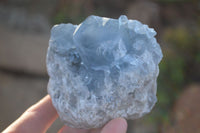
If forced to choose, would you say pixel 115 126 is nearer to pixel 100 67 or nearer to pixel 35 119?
pixel 100 67

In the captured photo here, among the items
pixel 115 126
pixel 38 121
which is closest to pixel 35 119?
pixel 38 121

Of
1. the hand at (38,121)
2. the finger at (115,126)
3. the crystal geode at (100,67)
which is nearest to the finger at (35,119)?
the hand at (38,121)

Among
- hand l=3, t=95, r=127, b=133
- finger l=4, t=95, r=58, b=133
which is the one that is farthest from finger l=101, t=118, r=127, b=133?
finger l=4, t=95, r=58, b=133

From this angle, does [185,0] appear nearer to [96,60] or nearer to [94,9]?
[94,9]

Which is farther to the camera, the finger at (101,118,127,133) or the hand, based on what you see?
the hand

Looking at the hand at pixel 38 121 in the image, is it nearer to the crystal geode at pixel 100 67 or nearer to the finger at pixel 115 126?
the finger at pixel 115 126

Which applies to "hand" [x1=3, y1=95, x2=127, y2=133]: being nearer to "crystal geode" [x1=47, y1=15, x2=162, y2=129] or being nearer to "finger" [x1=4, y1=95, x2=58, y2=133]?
"finger" [x1=4, y1=95, x2=58, y2=133]
